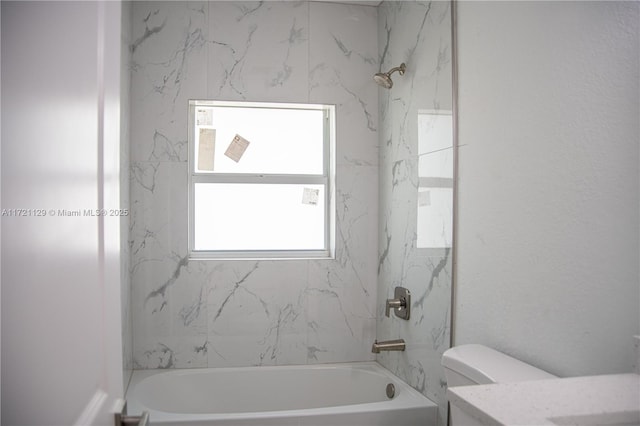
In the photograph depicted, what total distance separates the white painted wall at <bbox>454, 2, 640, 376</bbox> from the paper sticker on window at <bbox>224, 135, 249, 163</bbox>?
1401 mm

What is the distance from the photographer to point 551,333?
1.21 m

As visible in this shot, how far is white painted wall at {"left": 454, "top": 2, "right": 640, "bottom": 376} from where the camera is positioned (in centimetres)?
98

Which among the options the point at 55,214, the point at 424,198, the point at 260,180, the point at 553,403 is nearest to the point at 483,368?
the point at 553,403

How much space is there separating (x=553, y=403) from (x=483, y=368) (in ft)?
1.74

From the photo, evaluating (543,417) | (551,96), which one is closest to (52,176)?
(543,417)

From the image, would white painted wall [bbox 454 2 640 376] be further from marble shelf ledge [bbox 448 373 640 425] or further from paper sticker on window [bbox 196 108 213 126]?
paper sticker on window [bbox 196 108 213 126]

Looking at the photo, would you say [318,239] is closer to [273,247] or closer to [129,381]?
[273,247]

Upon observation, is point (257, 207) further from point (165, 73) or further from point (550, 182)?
point (550, 182)

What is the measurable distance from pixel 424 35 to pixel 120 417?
1.95 meters

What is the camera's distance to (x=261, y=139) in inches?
106

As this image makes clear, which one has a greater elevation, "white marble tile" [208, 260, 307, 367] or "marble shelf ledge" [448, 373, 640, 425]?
"marble shelf ledge" [448, 373, 640, 425]

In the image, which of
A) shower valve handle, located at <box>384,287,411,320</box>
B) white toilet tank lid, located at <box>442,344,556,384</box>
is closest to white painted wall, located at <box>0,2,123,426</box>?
white toilet tank lid, located at <box>442,344,556,384</box>

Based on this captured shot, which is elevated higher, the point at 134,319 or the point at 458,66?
the point at 458,66

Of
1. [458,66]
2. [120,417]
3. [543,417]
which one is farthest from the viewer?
[458,66]
